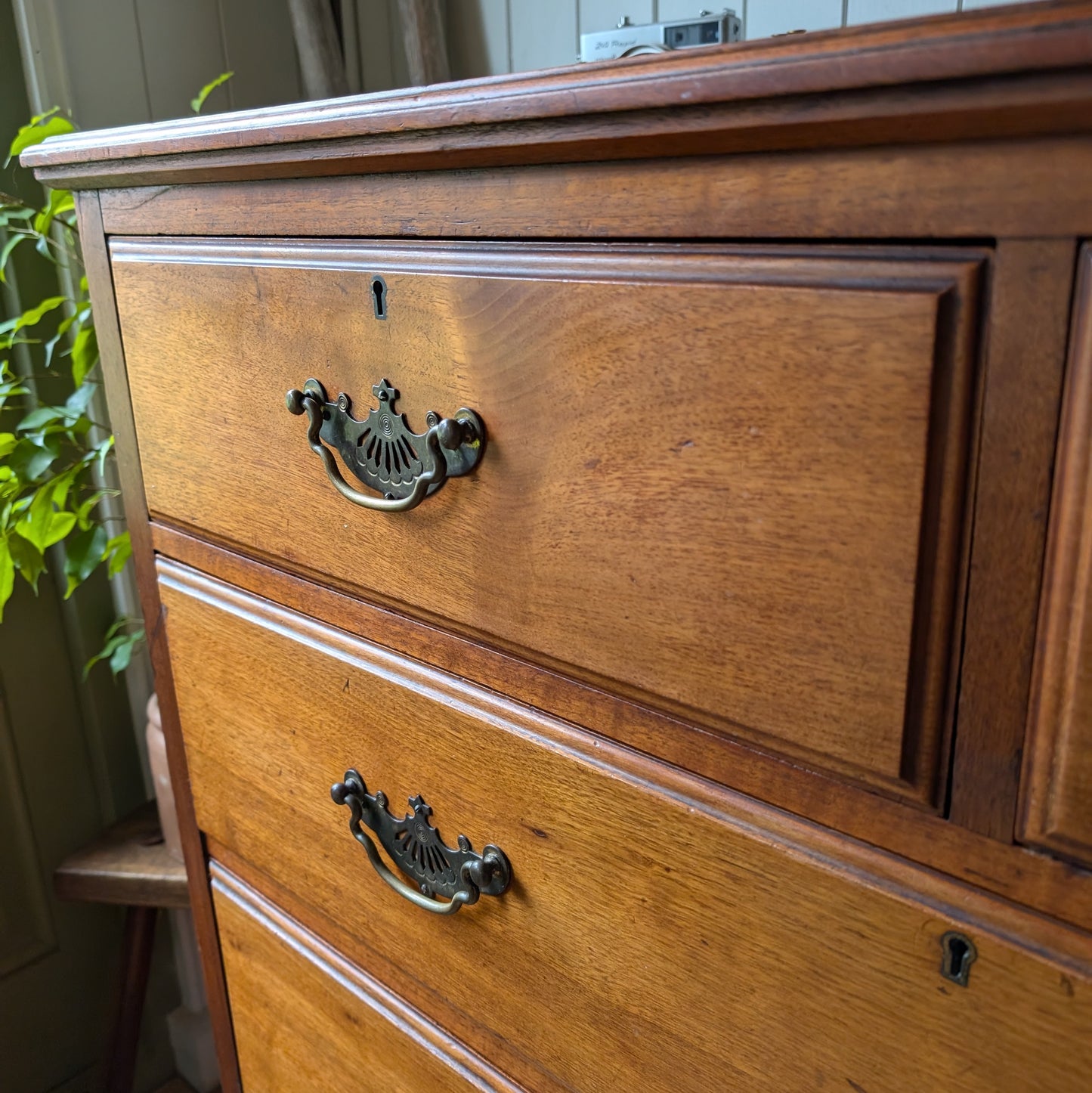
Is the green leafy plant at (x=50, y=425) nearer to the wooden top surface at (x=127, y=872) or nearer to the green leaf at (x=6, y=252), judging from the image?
the green leaf at (x=6, y=252)

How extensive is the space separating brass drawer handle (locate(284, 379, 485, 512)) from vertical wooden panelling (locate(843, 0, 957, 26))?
1.68 ft

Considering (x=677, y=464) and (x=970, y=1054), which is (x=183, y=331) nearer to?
(x=677, y=464)

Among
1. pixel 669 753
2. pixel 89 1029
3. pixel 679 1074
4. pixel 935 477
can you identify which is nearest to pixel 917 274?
pixel 935 477

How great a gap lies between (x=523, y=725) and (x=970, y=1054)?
219mm

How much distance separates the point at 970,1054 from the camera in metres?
0.34

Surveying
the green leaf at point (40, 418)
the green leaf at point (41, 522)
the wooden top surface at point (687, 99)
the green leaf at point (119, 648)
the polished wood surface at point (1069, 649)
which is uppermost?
the wooden top surface at point (687, 99)

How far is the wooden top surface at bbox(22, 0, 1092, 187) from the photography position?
9.7 inches

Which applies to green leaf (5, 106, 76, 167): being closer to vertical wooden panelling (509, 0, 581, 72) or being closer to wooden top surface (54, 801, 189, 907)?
vertical wooden panelling (509, 0, 581, 72)

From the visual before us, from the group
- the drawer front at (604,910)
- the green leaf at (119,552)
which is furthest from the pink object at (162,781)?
the drawer front at (604,910)

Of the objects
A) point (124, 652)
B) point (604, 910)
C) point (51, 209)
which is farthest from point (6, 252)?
point (604, 910)

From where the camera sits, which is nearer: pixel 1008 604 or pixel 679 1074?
pixel 1008 604

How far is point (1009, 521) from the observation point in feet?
0.97

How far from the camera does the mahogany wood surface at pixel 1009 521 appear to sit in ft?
0.91

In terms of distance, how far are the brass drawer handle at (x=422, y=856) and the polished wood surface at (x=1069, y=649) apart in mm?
260
